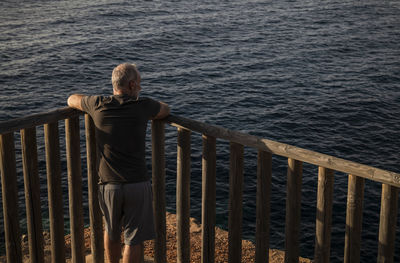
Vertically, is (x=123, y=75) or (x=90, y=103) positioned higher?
(x=123, y=75)

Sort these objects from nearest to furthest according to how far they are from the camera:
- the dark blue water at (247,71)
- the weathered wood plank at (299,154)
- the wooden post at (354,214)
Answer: the weathered wood plank at (299,154), the wooden post at (354,214), the dark blue water at (247,71)

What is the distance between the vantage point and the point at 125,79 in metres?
4.78

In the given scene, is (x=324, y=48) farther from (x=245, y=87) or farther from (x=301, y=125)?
(x=301, y=125)

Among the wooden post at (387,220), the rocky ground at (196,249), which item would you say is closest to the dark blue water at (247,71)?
the rocky ground at (196,249)

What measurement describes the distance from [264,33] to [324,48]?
4576 mm

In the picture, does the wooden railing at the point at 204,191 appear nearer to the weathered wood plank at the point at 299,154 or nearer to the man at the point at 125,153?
the weathered wood plank at the point at 299,154

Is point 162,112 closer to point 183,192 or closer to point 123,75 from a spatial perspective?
point 123,75

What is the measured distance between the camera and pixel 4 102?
23391 mm

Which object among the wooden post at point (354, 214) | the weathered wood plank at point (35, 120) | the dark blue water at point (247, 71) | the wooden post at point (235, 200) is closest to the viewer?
the wooden post at point (354, 214)

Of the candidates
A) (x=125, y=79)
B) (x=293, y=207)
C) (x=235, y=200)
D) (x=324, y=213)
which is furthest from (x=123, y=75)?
(x=324, y=213)

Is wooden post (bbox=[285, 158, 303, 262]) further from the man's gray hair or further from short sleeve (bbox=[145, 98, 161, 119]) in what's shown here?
the man's gray hair

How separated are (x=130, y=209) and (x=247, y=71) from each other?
23.8 metres

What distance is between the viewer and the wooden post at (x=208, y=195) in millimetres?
4977

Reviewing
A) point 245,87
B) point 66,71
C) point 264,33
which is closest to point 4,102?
point 66,71
